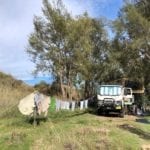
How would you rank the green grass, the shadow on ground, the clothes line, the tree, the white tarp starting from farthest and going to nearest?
the tree < the clothes line < the white tarp < the shadow on ground < the green grass

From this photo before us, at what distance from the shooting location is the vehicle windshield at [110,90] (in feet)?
134

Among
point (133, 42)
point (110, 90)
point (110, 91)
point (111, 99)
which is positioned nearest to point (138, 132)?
point (111, 99)

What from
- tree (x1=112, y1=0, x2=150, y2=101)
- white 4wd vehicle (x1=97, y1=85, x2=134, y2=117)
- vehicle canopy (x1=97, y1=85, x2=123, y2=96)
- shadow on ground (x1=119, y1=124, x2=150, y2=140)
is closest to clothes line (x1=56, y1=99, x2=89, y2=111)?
white 4wd vehicle (x1=97, y1=85, x2=134, y2=117)

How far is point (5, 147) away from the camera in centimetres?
1770

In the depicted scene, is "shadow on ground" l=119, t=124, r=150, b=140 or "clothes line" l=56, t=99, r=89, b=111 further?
"clothes line" l=56, t=99, r=89, b=111

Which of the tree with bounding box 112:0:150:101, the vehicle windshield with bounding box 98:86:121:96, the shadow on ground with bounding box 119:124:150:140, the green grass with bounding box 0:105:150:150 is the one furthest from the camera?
the vehicle windshield with bounding box 98:86:121:96

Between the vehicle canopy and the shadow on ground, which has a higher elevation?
the vehicle canopy

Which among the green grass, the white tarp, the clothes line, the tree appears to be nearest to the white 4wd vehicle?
the clothes line

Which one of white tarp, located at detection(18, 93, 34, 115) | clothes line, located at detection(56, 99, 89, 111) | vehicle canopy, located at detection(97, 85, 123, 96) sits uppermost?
vehicle canopy, located at detection(97, 85, 123, 96)

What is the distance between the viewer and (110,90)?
41.0 metres

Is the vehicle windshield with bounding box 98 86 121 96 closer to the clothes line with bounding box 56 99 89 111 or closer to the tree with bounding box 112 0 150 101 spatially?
the clothes line with bounding box 56 99 89 111

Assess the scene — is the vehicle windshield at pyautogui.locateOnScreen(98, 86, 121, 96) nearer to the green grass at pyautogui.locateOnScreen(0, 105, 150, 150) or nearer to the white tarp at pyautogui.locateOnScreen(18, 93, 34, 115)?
the white tarp at pyautogui.locateOnScreen(18, 93, 34, 115)

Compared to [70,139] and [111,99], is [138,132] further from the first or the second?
[111,99]

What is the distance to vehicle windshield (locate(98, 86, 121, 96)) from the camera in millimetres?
40750
